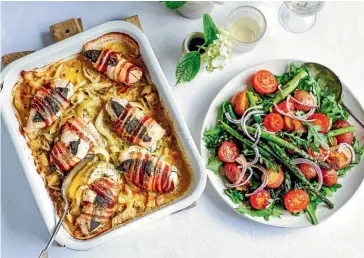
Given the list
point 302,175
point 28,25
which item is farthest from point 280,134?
point 28,25

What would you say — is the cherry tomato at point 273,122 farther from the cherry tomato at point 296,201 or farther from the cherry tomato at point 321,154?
the cherry tomato at point 296,201

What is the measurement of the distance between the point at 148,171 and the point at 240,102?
585 millimetres

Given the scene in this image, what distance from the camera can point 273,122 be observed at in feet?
10.4

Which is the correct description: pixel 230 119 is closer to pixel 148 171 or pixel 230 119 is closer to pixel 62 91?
pixel 148 171

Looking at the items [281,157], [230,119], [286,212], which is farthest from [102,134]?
[286,212]

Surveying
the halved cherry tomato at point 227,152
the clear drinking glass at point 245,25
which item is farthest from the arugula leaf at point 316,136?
the clear drinking glass at point 245,25

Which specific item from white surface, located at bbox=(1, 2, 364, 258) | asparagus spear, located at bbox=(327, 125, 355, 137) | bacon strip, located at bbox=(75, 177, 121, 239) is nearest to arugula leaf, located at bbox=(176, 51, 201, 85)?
white surface, located at bbox=(1, 2, 364, 258)

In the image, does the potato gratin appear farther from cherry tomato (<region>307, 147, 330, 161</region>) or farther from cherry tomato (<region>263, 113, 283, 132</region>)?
cherry tomato (<region>307, 147, 330, 161</region>)

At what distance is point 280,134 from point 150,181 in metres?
0.69

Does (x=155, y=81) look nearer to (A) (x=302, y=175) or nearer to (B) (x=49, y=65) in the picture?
(B) (x=49, y=65)

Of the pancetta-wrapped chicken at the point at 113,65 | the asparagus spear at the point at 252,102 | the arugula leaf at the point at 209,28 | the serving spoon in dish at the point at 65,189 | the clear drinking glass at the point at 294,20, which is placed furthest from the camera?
the clear drinking glass at the point at 294,20

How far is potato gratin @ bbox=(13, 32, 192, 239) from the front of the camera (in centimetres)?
289

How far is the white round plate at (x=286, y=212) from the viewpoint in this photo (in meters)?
3.14

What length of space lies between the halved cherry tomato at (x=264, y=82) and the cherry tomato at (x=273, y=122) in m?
0.12
